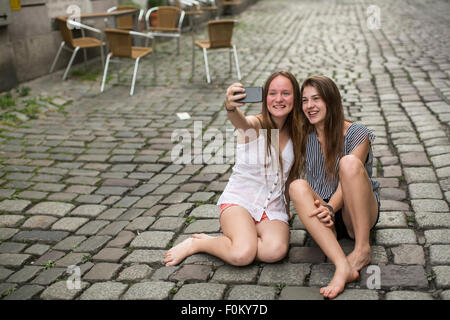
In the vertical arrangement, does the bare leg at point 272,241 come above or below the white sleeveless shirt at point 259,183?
below

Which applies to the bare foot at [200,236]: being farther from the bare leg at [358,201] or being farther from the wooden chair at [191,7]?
the wooden chair at [191,7]

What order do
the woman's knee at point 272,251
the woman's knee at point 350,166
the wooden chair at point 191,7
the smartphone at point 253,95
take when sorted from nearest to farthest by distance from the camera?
the woman's knee at point 350,166, the smartphone at point 253,95, the woman's knee at point 272,251, the wooden chair at point 191,7

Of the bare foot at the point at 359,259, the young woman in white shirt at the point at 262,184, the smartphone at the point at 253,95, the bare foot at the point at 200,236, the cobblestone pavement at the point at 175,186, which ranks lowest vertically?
the cobblestone pavement at the point at 175,186

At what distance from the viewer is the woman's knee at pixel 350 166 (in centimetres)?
314

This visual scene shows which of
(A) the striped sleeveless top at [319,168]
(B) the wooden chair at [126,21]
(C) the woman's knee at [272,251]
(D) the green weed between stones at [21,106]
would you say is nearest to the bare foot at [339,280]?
(C) the woman's knee at [272,251]

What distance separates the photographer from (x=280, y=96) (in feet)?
11.5

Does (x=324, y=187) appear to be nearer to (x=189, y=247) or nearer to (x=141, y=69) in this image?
(x=189, y=247)

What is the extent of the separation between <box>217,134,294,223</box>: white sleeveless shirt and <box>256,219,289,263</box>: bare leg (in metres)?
0.09

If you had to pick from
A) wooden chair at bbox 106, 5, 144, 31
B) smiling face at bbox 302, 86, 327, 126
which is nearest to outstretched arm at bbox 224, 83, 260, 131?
smiling face at bbox 302, 86, 327, 126

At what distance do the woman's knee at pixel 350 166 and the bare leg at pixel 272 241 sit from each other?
0.57 metres

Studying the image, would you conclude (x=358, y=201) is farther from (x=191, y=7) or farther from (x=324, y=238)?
(x=191, y=7)

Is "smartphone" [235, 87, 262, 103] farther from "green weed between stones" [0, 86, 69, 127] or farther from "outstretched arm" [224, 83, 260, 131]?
"green weed between stones" [0, 86, 69, 127]

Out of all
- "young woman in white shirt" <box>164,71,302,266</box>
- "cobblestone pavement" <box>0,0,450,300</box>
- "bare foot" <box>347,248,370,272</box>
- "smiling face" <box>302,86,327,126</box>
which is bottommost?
"cobblestone pavement" <box>0,0,450,300</box>

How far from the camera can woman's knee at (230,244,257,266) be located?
10.8 feet
